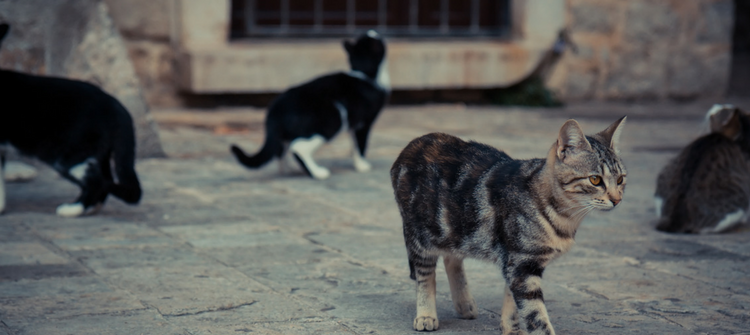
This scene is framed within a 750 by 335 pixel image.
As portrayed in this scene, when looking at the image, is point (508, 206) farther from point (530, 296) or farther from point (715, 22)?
point (715, 22)

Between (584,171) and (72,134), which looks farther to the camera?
(72,134)

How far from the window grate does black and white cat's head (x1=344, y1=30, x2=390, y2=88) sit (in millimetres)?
3264

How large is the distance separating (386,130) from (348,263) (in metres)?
4.38

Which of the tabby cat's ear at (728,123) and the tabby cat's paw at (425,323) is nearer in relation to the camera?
the tabby cat's paw at (425,323)

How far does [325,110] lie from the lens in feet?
19.8

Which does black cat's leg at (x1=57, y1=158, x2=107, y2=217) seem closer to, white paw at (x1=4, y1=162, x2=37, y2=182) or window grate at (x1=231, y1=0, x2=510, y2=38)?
white paw at (x1=4, y1=162, x2=37, y2=182)

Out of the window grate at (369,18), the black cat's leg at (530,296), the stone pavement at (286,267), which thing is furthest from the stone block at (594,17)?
the black cat's leg at (530,296)

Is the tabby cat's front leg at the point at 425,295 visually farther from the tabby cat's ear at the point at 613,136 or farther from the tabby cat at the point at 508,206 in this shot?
the tabby cat's ear at the point at 613,136

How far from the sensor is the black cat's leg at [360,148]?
638 cm

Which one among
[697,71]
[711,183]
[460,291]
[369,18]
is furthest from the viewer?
[697,71]

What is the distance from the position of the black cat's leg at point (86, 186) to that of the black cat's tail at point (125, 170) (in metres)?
0.12

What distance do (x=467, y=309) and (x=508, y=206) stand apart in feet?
1.71

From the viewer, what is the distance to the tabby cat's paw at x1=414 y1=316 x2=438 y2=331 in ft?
10.3

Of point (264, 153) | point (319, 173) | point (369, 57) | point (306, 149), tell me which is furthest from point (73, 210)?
point (369, 57)
